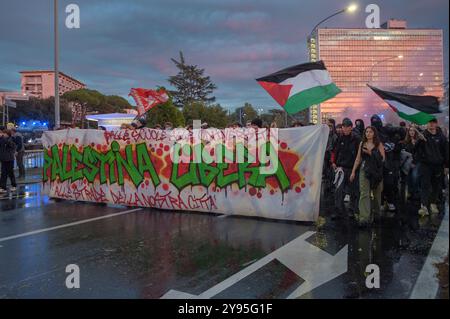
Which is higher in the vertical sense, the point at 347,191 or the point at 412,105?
the point at 412,105

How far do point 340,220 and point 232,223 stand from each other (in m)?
1.92

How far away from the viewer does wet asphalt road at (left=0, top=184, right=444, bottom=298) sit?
167 inches

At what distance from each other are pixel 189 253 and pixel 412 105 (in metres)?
4.95

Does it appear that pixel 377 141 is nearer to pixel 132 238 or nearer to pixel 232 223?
pixel 232 223

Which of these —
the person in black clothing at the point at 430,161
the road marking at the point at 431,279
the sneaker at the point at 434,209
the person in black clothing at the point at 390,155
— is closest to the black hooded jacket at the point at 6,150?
the person in black clothing at the point at 390,155

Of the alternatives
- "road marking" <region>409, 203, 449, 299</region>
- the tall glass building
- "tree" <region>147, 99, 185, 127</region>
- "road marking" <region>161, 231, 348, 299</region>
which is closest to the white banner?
"road marking" <region>161, 231, 348, 299</region>

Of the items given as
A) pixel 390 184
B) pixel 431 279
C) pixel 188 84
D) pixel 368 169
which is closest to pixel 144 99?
pixel 390 184

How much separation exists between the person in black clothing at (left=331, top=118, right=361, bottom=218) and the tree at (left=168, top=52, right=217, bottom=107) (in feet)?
199

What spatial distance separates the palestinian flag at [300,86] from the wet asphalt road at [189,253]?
215cm

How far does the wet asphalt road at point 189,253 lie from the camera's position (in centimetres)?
425

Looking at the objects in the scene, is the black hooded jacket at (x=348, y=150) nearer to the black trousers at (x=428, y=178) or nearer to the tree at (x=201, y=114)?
the black trousers at (x=428, y=178)

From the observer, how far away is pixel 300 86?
7.39 meters

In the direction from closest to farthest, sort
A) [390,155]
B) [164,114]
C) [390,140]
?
[390,155] → [390,140] → [164,114]

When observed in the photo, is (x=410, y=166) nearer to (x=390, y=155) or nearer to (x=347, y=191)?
(x=390, y=155)
